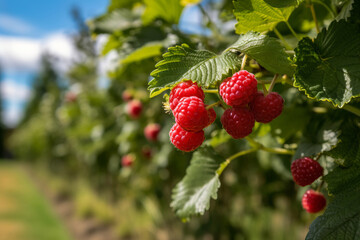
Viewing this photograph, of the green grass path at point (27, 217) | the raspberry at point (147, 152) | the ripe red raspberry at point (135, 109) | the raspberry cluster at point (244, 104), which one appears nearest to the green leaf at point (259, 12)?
the raspberry cluster at point (244, 104)

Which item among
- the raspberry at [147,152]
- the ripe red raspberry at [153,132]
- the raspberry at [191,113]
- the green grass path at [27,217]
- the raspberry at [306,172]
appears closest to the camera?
the raspberry at [191,113]

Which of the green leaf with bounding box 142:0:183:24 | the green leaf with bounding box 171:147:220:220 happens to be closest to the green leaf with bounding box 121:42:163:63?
the green leaf with bounding box 142:0:183:24

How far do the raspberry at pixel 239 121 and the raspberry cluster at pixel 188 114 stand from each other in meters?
0.04

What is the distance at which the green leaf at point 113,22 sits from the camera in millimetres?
1172

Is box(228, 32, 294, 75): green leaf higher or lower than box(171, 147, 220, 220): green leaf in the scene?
higher

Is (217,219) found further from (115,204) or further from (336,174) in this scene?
(115,204)

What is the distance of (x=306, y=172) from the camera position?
2.02 feet

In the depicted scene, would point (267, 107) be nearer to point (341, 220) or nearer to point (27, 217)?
point (341, 220)

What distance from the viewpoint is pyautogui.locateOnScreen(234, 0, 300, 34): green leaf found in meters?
0.57

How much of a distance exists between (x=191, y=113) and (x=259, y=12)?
0.25 metres

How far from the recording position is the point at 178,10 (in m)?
1.11

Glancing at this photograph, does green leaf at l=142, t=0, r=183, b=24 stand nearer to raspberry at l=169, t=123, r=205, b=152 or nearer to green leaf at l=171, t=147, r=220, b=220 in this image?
green leaf at l=171, t=147, r=220, b=220

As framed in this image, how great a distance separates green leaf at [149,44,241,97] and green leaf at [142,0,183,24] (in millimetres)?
605

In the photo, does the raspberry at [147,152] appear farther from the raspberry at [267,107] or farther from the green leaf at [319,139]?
the raspberry at [267,107]
